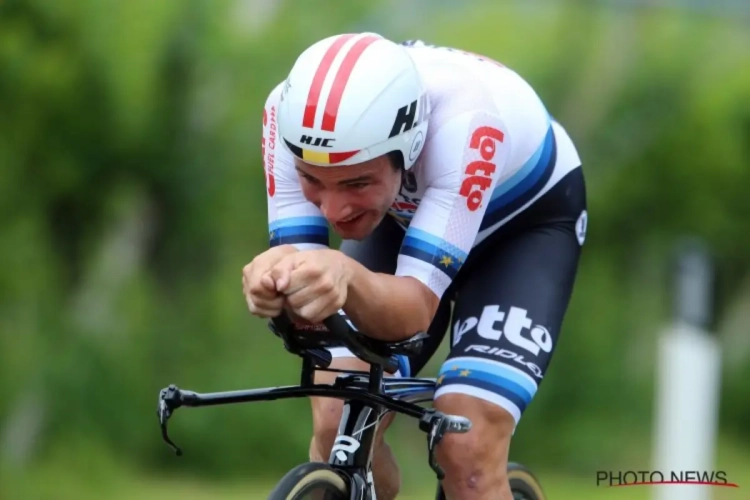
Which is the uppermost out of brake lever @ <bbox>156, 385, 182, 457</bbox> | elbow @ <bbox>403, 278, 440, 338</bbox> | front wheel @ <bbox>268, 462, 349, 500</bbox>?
elbow @ <bbox>403, 278, 440, 338</bbox>

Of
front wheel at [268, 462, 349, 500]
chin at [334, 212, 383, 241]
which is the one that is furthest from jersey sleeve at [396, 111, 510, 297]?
front wheel at [268, 462, 349, 500]

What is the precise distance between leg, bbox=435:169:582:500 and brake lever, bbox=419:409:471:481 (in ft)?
1.63

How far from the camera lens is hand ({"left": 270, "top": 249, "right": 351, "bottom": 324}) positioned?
3.25m

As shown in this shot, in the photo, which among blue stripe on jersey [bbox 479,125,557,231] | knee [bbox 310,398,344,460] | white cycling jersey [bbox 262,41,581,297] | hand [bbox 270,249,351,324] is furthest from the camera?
blue stripe on jersey [bbox 479,125,557,231]

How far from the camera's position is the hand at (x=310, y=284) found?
3246mm

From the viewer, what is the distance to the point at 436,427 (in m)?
3.48

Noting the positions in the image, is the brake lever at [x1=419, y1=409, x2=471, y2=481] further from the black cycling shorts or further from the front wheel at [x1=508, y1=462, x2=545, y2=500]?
the front wheel at [x1=508, y1=462, x2=545, y2=500]

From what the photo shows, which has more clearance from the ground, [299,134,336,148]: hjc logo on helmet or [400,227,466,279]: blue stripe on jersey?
[299,134,336,148]: hjc logo on helmet

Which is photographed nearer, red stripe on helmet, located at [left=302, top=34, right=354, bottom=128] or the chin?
red stripe on helmet, located at [left=302, top=34, right=354, bottom=128]

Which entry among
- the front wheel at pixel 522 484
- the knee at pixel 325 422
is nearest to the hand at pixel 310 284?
the knee at pixel 325 422

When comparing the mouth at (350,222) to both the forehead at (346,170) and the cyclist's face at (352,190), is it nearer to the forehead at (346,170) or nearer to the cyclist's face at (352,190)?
the cyclist's face at (352,190)

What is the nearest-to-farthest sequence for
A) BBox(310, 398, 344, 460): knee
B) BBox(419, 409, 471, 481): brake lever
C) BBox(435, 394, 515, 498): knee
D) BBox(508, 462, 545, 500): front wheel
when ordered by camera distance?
BBox(419, 409, 471, 481): brake lever, BBox(435, 394, 515, 498): knee, BBox(310, 398, 344, 460): knee, BBox(508, 462, 545, 500): front wheel

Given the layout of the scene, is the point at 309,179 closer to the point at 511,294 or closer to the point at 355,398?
the point at 355,398

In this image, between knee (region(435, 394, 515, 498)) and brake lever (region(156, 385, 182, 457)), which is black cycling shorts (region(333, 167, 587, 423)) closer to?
knee (region(435, 394, 515, 498))
